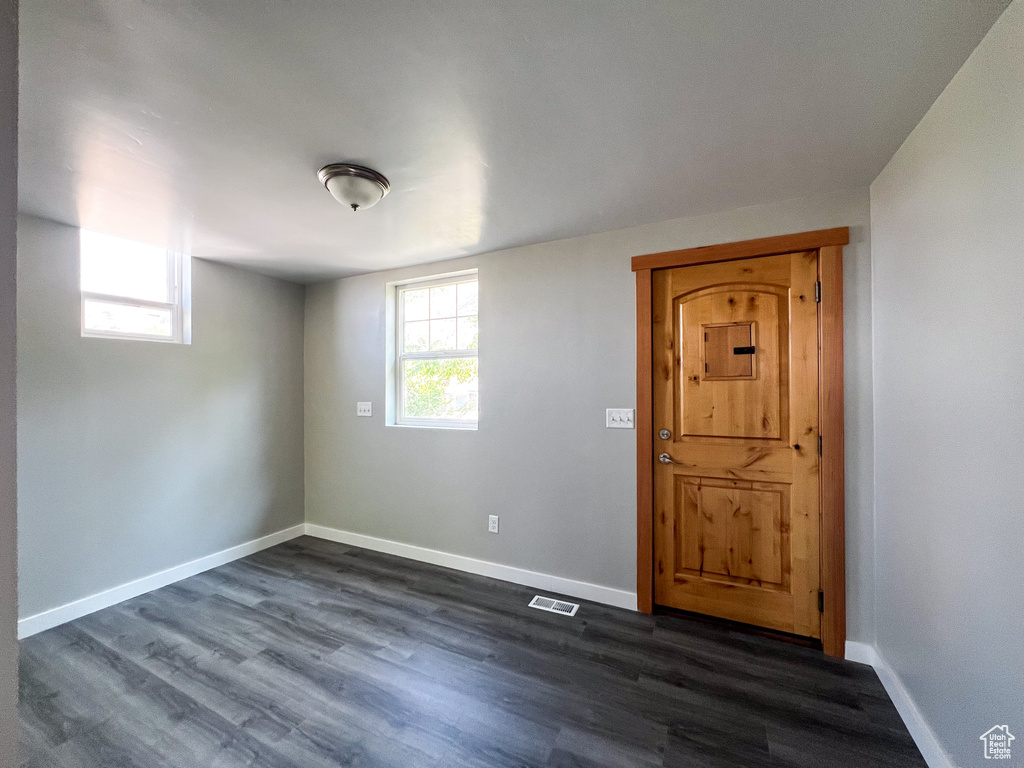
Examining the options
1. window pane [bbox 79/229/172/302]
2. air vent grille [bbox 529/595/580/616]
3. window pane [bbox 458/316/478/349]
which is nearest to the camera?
air vent grille [bbox 529/595/580/616]

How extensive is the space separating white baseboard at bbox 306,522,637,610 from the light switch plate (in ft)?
3.38

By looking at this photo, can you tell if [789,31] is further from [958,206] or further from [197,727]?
[197,727]

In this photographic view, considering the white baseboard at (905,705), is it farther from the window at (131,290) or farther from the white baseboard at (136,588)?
the window at (131,290)

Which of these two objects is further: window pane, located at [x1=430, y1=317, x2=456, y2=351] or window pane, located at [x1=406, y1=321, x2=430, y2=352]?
window pane, located at [x1=406, y1=321, x2=430, y2=352]

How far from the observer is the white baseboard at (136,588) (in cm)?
237

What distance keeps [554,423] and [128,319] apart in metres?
3.03

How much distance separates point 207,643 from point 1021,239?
3.68m

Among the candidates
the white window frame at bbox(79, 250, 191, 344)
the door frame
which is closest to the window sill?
the white window frame at bbox(79, 250, 191, 344)

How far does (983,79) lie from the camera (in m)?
1.22

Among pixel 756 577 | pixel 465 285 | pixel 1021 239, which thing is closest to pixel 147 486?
pixel 465 285

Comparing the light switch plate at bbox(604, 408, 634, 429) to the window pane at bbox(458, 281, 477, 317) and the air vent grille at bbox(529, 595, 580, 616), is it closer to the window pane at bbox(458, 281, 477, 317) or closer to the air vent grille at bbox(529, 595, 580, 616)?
the air vent grille at bbox(529, 595, 580, 616)

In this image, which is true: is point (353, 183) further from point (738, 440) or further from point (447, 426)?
point (738, 440)

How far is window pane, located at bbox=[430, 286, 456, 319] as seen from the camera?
3.40 m

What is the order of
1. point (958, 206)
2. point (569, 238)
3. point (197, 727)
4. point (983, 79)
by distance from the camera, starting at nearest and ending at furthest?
point (983, 79), point (958, 206), point (197, 727), point (569, 238)
